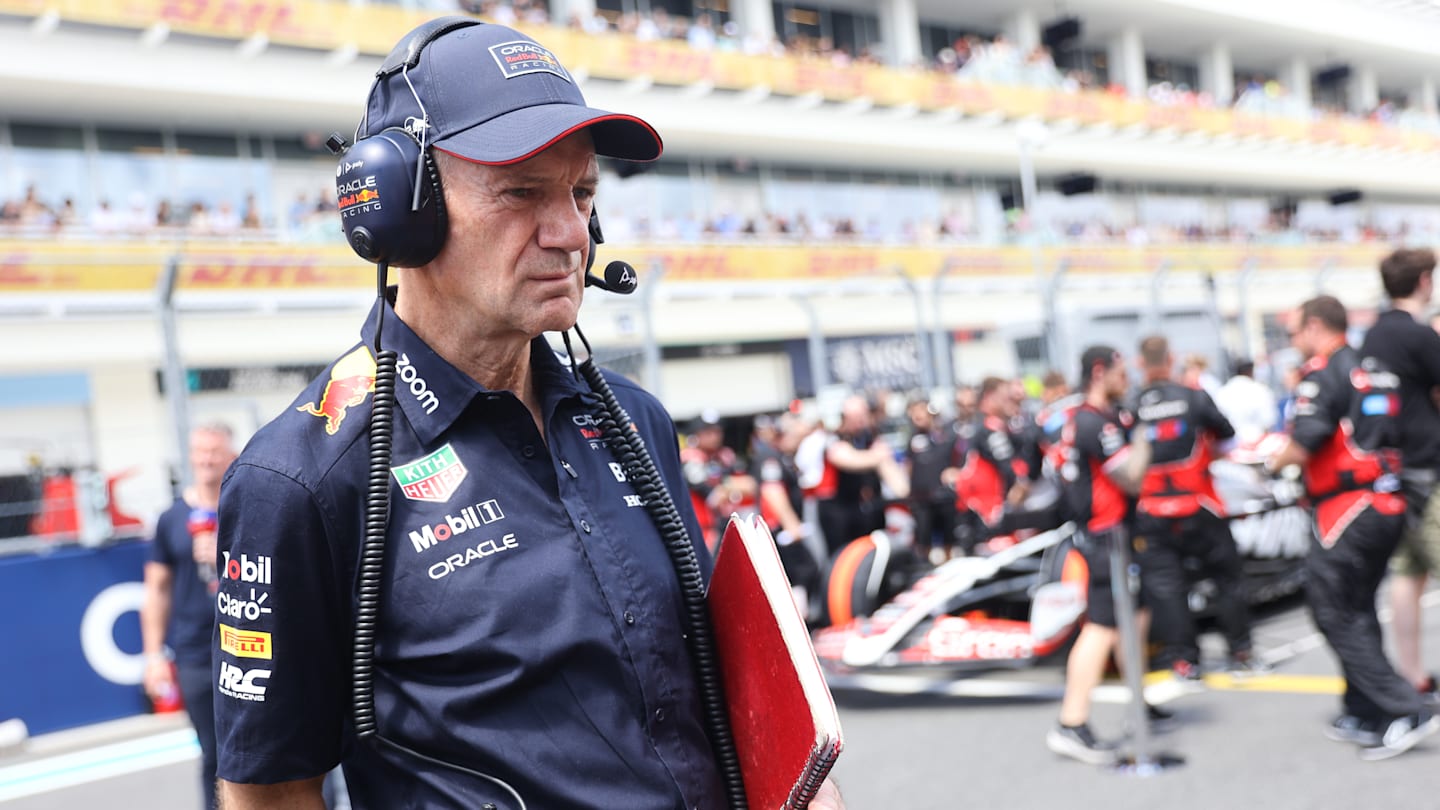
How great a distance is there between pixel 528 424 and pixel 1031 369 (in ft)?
54.9

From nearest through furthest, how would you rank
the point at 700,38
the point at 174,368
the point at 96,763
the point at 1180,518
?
the point at 1180,518, the point at 96,763, the point at 174,368, the point at 700,38

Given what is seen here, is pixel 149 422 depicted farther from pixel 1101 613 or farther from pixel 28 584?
pixel 1101 613

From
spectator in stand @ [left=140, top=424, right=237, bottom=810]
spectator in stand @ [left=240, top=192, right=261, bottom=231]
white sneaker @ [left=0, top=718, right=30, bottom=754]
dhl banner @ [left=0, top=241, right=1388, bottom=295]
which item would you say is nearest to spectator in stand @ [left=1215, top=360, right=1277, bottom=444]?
dhl banner @ [left=0, top=241, right=1388, bottom=295]

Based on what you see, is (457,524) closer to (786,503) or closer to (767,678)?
(767,678)

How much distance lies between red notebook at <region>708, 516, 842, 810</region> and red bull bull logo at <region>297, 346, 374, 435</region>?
515 millimetres

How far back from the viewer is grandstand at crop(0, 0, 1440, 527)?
13.0 m

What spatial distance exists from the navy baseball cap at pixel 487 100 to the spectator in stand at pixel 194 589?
11.2 ft

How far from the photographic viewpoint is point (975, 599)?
713cm

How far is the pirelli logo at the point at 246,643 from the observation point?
1501 mm

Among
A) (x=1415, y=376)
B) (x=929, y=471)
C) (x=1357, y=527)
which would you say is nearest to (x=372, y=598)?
(x=1357, y=527)

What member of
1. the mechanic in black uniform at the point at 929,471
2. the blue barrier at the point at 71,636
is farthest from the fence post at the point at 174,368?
the mechanic in black uniform at the point at 929,471

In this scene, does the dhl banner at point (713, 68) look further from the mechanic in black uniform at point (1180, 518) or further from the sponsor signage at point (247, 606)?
the sponsor signage at point (247, 606)

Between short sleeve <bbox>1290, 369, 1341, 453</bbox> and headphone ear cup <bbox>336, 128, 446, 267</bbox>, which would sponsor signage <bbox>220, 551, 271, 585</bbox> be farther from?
short sleeve <bbox>1290, 369, 1341, 453</bbox>

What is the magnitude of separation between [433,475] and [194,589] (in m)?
3.99
